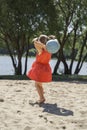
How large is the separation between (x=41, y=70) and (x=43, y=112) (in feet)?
4.82

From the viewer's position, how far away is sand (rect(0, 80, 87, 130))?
24.5 ft

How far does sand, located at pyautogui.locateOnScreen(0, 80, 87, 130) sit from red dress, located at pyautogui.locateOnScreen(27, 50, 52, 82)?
0.65 meters

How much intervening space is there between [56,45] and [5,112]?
2.26 metres

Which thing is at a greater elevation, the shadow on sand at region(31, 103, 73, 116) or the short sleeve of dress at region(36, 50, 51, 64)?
the short sleeve of dress at region(36, 50, 51, 64)

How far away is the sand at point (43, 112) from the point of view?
7465 mm

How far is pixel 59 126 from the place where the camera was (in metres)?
7.50

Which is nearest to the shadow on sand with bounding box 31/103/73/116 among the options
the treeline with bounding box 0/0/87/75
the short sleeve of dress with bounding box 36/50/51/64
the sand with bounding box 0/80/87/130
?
the sand with bounding box 0/80/87/130

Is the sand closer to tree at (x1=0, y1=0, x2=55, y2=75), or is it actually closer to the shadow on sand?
the shadow on sand

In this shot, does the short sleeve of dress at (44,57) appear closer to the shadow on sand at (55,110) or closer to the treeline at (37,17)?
the shadow on sand at (55,110)

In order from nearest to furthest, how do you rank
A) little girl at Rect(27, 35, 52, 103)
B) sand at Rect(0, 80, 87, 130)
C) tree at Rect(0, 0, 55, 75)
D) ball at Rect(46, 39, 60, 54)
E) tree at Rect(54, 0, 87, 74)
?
sand at Rect(0, 80, 87, 130)
ball at Rect(46, 39, 60, 54)
little girl at Rect(27, 35, 52, 103)
tree at Rect(0, 0, 55, 75)
tree at Rect(54, 0, 87, 74)

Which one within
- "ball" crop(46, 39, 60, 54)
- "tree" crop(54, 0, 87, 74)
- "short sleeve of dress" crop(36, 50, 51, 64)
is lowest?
"tree" crop(54, 0, 87, 74)

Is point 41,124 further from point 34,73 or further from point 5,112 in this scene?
point 34,73

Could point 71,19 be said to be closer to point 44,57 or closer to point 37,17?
point 37,17

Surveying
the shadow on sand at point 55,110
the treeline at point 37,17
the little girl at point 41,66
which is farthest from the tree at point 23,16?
the shadow on sand at point 55,110
